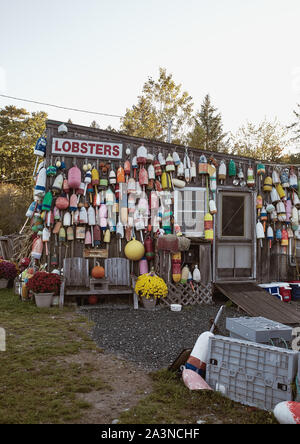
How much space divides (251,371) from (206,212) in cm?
622

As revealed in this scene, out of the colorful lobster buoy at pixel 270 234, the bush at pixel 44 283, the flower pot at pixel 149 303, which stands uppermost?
the colorful lobster buoy at pixel 270 234

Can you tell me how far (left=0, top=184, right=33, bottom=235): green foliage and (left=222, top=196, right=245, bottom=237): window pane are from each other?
1627cm

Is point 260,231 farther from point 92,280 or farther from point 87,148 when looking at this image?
point 87,148

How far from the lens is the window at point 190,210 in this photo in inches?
360

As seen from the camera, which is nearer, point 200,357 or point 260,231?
point 200,357

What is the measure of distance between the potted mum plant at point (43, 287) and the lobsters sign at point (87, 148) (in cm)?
291

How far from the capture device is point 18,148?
29422 millimetres

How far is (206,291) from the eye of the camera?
8.67m

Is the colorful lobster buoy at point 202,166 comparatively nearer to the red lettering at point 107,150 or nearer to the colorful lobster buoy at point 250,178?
the colorful lobster buoy at point 250,178

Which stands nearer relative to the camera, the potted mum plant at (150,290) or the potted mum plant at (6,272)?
the potted mum plant at (150,290)

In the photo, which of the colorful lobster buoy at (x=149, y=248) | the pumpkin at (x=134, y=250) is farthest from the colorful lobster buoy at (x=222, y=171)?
the pumpkin at (x=134, y=250)

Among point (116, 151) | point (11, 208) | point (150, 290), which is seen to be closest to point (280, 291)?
point (150, 290)
